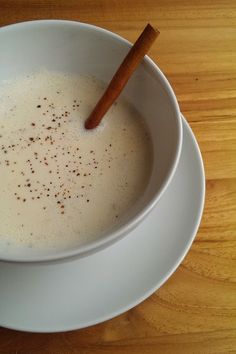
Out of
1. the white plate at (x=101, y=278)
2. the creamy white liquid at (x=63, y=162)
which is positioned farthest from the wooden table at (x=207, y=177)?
the creamy white liquid at (x=63, y=162)

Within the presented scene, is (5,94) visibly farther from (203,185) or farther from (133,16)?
(203,185)

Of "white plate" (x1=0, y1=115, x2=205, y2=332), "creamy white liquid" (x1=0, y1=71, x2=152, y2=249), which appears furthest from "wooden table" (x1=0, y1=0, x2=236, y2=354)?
"creamy white liquid" (x1=0, y1=71, x2=152, y2=249)

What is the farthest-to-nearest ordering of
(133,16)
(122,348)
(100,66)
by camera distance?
(133,16) < (100,66) < (122,348)

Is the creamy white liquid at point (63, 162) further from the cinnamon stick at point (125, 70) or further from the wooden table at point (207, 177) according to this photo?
the wooden table at point (207, 177)

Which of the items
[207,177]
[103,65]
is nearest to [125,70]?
[103,65]

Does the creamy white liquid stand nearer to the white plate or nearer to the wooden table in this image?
the white plate

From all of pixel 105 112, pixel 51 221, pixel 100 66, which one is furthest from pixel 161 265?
pixel 100 66
